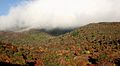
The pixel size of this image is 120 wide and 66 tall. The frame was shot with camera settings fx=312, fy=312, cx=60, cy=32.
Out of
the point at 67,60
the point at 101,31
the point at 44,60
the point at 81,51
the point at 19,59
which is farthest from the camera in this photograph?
the point at 101,31

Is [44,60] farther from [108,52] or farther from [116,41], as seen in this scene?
[116,41]

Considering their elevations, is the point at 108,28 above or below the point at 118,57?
above

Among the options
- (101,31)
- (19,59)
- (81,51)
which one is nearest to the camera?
(19,59)

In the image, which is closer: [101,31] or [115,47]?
[115,47]

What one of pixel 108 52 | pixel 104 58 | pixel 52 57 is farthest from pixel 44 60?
pixel 108 52

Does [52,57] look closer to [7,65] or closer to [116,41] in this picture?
[7,65]

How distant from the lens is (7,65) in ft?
247

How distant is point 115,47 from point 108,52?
1295cm

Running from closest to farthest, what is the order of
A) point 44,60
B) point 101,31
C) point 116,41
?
point 44,60
point 116,41
point 101,31

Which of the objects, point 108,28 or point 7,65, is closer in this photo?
point 7,65

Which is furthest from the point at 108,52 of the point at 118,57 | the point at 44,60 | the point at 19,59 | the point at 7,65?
the point at 7,65

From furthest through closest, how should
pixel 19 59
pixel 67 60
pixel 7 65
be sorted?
pixel 67 60 → pixel 19 59 → pixel 7 65

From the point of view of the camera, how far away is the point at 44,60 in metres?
102

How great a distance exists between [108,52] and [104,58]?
1291 centimetres
